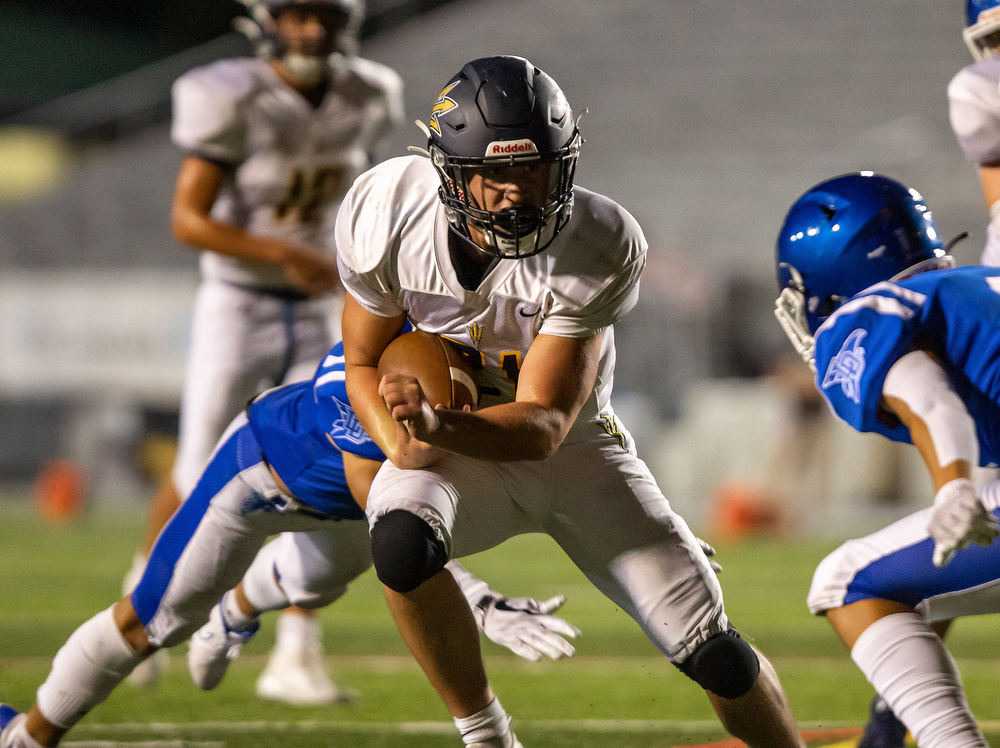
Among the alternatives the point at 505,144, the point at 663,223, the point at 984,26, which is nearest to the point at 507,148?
the point at 505,144

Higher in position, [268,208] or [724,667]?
[268,208]

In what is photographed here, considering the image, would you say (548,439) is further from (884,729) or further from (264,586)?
(264,586)

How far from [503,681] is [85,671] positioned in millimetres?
1696

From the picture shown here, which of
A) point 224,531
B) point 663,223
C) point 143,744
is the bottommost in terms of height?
point 663,223

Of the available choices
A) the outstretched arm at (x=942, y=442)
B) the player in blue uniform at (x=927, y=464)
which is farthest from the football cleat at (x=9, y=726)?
the outstretched arm at (x=942, y=442)

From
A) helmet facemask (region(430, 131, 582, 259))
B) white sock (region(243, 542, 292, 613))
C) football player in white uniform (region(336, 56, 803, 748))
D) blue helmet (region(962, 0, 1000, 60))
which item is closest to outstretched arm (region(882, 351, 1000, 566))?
football player in white uniform (region(336, 56, 803, 748))

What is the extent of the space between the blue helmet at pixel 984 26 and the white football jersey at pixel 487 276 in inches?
51.4

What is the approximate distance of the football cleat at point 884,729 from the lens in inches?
106

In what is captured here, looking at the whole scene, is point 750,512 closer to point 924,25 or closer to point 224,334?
point 224,334

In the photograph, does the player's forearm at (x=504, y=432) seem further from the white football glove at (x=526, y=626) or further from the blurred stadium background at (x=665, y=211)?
the blurred stadium background at (x=665, y=211)

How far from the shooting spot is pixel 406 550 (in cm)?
223

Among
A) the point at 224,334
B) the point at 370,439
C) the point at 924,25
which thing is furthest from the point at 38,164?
the point at 370,439

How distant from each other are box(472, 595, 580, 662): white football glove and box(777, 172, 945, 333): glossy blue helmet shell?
0.80 meters

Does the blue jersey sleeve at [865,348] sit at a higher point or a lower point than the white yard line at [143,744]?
higher
